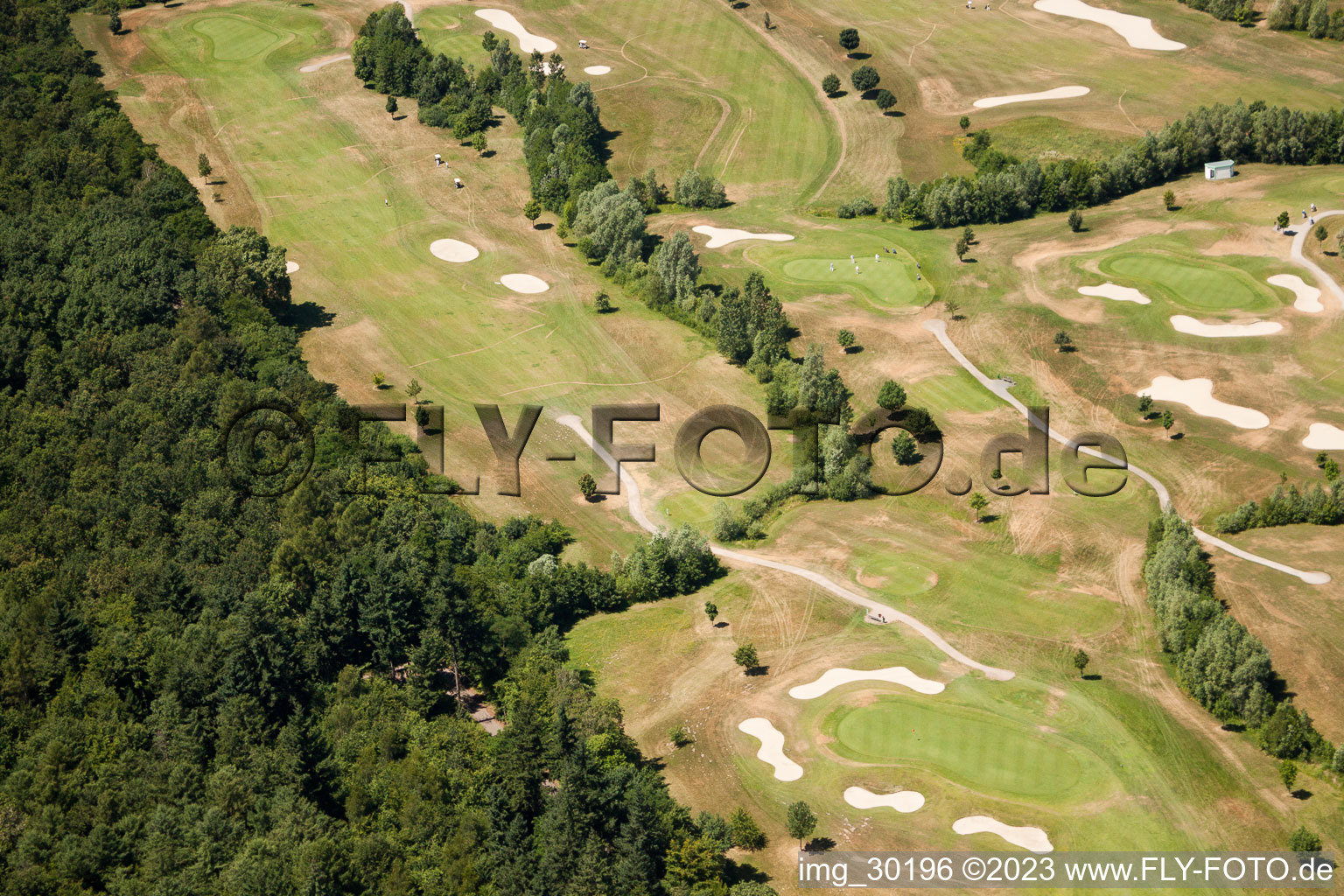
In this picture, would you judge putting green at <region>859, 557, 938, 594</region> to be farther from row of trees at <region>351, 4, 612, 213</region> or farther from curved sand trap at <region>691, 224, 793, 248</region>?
row of trees at <region>351, 4, 612, 213</region>

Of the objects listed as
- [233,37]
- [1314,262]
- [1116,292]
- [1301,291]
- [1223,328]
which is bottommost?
[1223,328]

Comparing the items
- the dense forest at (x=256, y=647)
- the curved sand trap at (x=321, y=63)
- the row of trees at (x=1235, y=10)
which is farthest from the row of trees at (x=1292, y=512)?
the curved sand trap at (x=321, y=63)

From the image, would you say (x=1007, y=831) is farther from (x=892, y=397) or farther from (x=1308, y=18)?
(x=1308, y=18)

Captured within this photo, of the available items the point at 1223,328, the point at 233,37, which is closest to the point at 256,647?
the point at 1223,328

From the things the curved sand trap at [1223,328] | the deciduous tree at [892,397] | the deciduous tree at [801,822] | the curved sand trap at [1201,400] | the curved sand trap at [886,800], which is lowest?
the curved sand trap at [886,800]

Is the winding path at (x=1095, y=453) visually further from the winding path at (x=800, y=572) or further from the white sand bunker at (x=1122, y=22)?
the white sand bunker at (x=1122, y=22)

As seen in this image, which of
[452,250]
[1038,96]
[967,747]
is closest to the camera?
[967,747]
